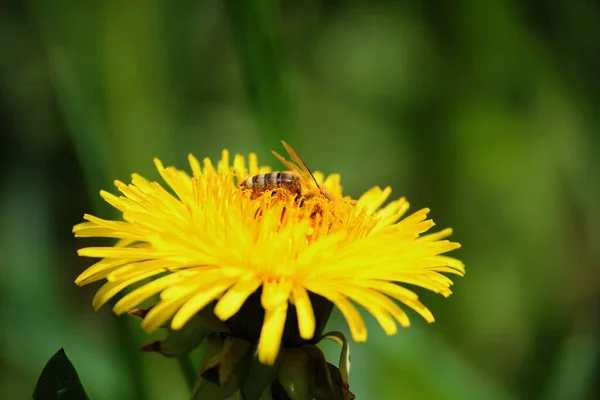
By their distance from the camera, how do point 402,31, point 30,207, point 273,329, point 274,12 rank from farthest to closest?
1. point 402,31
2. point 30,207
3. point 274,12
4. point 273,329

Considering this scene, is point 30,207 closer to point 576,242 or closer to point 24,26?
point 24,26

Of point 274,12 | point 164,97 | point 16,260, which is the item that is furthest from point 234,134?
point 16,260

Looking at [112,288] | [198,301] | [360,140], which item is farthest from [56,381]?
[360,140]

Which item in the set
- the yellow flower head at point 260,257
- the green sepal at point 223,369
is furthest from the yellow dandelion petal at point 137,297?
the green sepal at point 223,369

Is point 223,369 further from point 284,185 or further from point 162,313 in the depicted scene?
point 284,185

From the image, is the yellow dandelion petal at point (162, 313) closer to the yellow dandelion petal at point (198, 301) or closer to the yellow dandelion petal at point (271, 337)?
the yellow dandelion petal at point (198, 301)
